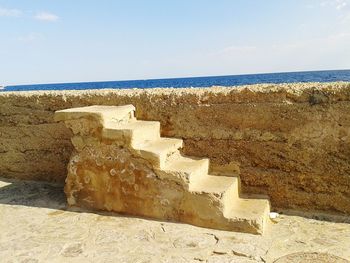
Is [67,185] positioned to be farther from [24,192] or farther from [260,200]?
[260,200]

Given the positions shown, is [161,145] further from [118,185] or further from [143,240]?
[143,240]

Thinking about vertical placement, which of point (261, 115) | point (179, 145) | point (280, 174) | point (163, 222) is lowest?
point (163, 222)

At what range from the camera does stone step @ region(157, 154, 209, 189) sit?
3.54 metres

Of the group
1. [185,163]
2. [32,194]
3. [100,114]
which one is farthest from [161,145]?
[32,194]

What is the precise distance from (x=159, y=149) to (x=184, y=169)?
336 millimetres

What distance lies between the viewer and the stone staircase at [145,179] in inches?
136

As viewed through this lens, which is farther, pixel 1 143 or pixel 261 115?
pixel 1 143

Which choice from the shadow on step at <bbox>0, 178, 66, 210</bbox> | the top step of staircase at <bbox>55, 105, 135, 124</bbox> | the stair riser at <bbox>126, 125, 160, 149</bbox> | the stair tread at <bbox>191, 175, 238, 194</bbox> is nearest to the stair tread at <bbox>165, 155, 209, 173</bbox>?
the stair tread at <bbox>191, 175, 238, 194</bbox>

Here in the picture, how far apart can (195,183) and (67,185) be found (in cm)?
150

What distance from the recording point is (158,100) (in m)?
4.35

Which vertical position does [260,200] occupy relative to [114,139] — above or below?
below

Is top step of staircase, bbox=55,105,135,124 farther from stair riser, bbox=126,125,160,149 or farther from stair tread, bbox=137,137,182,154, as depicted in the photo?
stair tread, bbox=137,137,182,154

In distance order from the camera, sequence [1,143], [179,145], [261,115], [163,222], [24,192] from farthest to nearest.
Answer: [1,143]
[24,192]
[179,145]
[261,115]
[163,222]

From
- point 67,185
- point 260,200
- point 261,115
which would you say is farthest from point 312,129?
point 67,185
